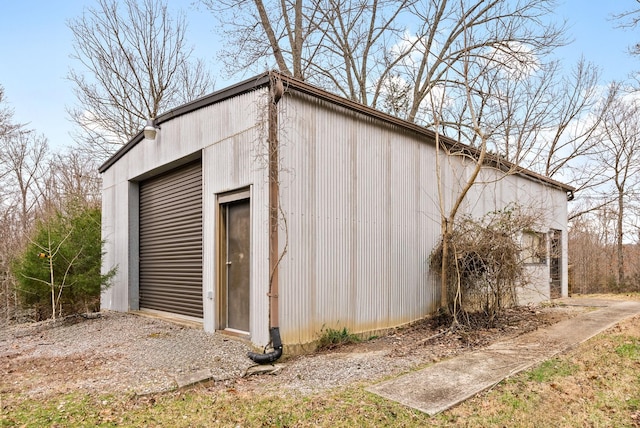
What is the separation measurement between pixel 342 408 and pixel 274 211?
246cm

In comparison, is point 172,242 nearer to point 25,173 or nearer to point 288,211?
point 288,211

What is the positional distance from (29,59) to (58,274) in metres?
7.22

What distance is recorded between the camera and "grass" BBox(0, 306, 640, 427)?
311 centimetres

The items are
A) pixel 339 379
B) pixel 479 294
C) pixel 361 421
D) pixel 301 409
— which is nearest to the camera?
pixel 361 421

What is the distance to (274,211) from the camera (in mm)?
5000

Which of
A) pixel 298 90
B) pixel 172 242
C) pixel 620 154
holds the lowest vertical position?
pixel 172 242

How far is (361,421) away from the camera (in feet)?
10.2

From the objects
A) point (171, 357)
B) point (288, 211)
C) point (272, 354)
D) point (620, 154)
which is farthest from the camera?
point (620, 154)

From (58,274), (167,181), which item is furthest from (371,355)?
(58,274)

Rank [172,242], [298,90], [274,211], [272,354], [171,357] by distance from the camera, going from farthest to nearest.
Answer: [172,242]
[298,90]
[274,211]
[171,357]
[272,354]

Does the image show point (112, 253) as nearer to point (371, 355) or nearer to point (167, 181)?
point (167, 181)

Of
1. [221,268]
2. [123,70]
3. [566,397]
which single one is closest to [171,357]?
[221,268]

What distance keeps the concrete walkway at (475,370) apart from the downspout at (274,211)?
57.3 inches

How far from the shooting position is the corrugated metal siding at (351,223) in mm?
5223
